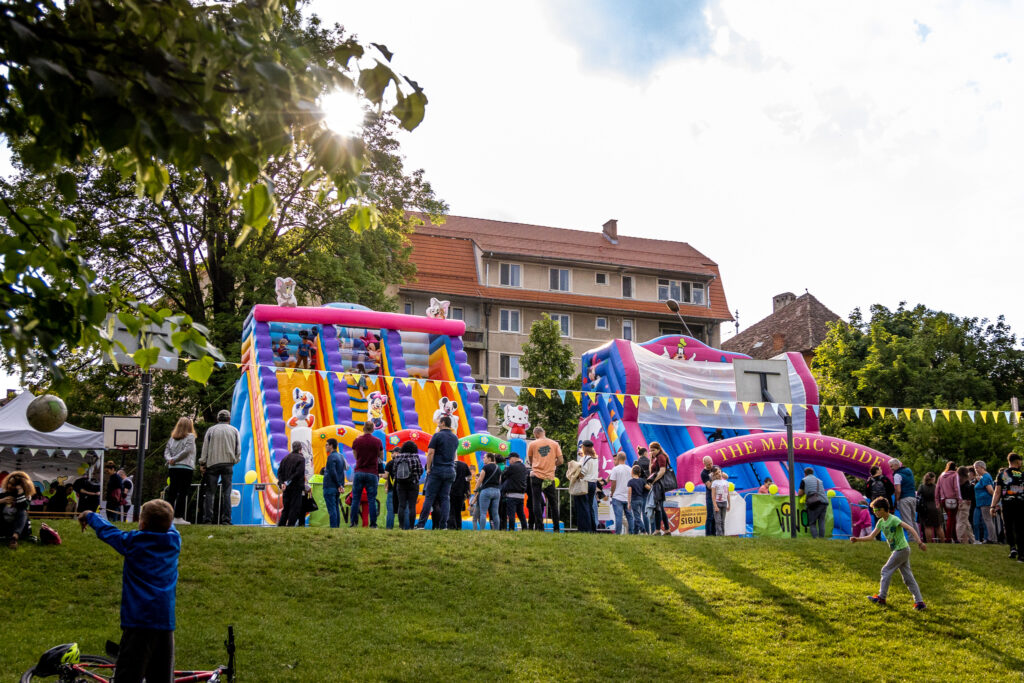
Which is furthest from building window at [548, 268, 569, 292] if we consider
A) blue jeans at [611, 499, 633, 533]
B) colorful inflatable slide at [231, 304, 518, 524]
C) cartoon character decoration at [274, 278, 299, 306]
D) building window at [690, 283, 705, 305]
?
blue jeans at [611, 499, 633, 533]

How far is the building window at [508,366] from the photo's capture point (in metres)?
50.3

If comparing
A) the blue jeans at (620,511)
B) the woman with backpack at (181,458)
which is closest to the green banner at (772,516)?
the blue jeans at (620,511)

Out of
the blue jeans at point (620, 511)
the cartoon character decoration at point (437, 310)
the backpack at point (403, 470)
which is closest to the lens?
the backpack at point (403, 470)

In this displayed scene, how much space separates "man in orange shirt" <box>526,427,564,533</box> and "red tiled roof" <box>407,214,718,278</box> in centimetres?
3385

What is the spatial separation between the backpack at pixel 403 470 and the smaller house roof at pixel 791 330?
4497 centimetres

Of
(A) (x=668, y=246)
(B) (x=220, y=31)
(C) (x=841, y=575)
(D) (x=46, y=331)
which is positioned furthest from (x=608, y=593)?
(A) (x=668, y=246)

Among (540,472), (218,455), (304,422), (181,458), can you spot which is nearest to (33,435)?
(304,422)

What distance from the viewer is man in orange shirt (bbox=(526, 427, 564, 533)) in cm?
1752

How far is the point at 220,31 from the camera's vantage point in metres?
4.37

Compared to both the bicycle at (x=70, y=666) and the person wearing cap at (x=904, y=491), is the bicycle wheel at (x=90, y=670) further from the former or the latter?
the person wearing cap at (x=904, y=491)

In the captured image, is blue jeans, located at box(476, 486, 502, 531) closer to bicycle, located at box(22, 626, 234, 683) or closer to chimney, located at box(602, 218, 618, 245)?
bicycle, located at box(22, 626, 234, 683)

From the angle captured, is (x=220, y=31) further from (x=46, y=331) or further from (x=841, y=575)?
(x=841, y=575)

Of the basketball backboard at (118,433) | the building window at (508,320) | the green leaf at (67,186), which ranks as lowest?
the basketball backboard at (118,433)

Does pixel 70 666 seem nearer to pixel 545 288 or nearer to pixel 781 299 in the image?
pixel 545 288
